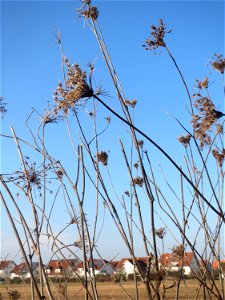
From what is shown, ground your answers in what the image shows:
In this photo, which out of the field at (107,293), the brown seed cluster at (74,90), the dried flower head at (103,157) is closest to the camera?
the brown seed cluster at (74,90)

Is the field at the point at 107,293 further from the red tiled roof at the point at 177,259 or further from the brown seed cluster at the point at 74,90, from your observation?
the brown seed cluster at the point at 74,90

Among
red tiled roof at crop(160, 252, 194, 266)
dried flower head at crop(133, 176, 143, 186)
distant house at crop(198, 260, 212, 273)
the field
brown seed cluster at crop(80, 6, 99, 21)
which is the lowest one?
the field

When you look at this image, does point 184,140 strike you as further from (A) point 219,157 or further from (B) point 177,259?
(B) point 177,259

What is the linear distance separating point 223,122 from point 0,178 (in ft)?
6.65

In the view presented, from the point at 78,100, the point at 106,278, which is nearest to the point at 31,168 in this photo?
the point at 78,100

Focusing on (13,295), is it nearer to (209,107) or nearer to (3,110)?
(3,110)

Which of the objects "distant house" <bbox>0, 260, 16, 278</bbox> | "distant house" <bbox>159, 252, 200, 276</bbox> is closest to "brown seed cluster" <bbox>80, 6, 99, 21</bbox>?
"distant house" <bbox>159, 252, 200, 276</bbox>

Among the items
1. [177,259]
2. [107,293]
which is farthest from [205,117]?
[107,293]

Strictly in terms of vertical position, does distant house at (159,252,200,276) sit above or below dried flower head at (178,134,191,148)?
below

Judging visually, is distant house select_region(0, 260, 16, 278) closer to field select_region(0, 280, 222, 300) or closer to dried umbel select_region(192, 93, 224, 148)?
field select_region(0, 280, 222, 300)

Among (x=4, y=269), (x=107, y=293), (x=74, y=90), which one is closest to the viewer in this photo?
(x=74, y=90)

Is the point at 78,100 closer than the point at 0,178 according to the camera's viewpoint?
Yes

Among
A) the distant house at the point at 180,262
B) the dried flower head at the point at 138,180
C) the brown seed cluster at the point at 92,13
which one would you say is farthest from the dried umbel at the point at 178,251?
the brown seed cluster at the point at 92,13

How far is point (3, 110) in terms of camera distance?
4.42m
